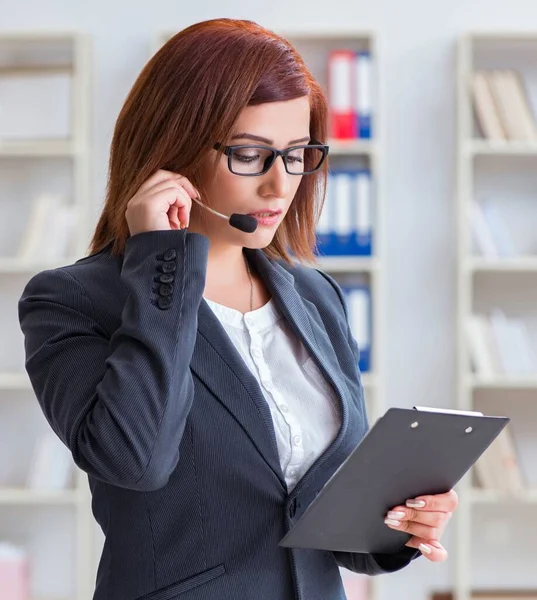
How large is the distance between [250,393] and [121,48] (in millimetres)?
2849

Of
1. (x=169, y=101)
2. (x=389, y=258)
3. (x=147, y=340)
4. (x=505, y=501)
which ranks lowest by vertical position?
(x=505, y=501)

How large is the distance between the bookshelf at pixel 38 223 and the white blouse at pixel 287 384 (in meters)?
2.30

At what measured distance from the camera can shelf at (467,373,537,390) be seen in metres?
3.52

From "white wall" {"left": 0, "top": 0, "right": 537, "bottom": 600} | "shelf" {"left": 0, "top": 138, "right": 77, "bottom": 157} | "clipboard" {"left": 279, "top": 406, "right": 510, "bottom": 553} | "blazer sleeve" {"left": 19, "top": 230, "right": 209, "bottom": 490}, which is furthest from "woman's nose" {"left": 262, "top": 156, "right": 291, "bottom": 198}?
"white wall" {"left": 0, "top": 0, "right": 537, "bottom": 600}

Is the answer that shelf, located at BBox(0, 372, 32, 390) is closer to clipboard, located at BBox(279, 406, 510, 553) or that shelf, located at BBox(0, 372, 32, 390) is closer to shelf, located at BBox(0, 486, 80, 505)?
shelf, located at BBox(0, 486, 80, 505)

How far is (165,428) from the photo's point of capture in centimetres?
112

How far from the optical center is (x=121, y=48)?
12.5 feet

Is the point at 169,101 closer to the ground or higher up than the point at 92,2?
closer to the ground

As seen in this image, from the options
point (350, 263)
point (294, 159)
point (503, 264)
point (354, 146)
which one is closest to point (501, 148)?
point (503, 264)

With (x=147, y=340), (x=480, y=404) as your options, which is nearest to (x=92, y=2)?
(x=480, y=404)

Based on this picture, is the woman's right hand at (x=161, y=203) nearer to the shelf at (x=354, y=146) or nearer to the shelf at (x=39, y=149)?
the shelf at (x=354, y=146)

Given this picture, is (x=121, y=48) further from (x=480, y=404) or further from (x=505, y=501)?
(x=505, y=501)

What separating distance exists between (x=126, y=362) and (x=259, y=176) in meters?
0.33

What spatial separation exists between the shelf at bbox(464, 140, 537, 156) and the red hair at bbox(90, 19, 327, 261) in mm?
2294
